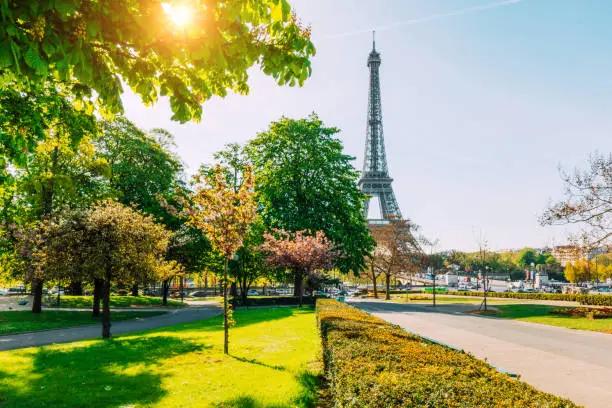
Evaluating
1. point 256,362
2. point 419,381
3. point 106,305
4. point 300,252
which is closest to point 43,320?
point 106,305

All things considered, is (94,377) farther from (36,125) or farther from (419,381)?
(419,381)

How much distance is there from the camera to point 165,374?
862 centimetres

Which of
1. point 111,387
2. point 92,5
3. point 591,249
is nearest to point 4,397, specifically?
point 111,387

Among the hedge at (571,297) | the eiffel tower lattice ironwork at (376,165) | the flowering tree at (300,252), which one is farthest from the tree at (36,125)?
the eiffel tower lattice ironwork at (376,165)

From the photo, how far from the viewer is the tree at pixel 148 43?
4126mm

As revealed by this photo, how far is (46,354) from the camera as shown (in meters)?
11.0

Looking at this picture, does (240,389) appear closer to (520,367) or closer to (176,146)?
(520,367)

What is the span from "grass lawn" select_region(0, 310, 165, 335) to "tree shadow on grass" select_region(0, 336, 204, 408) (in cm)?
949

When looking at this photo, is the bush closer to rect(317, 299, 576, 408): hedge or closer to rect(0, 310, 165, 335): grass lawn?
rect(0, 310, 165, 335): grass lawn

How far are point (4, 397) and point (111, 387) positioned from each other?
1.78 metres

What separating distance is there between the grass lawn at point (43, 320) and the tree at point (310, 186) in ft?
48.0

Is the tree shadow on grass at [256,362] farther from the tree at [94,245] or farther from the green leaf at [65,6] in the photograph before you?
the green leaf at [65,6]

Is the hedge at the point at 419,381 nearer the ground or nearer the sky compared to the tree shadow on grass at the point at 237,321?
nearer the sky

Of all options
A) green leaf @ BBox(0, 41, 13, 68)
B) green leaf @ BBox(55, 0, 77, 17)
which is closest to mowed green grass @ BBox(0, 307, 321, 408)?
green leaf @ BBox(0, 41, 13, 68)
